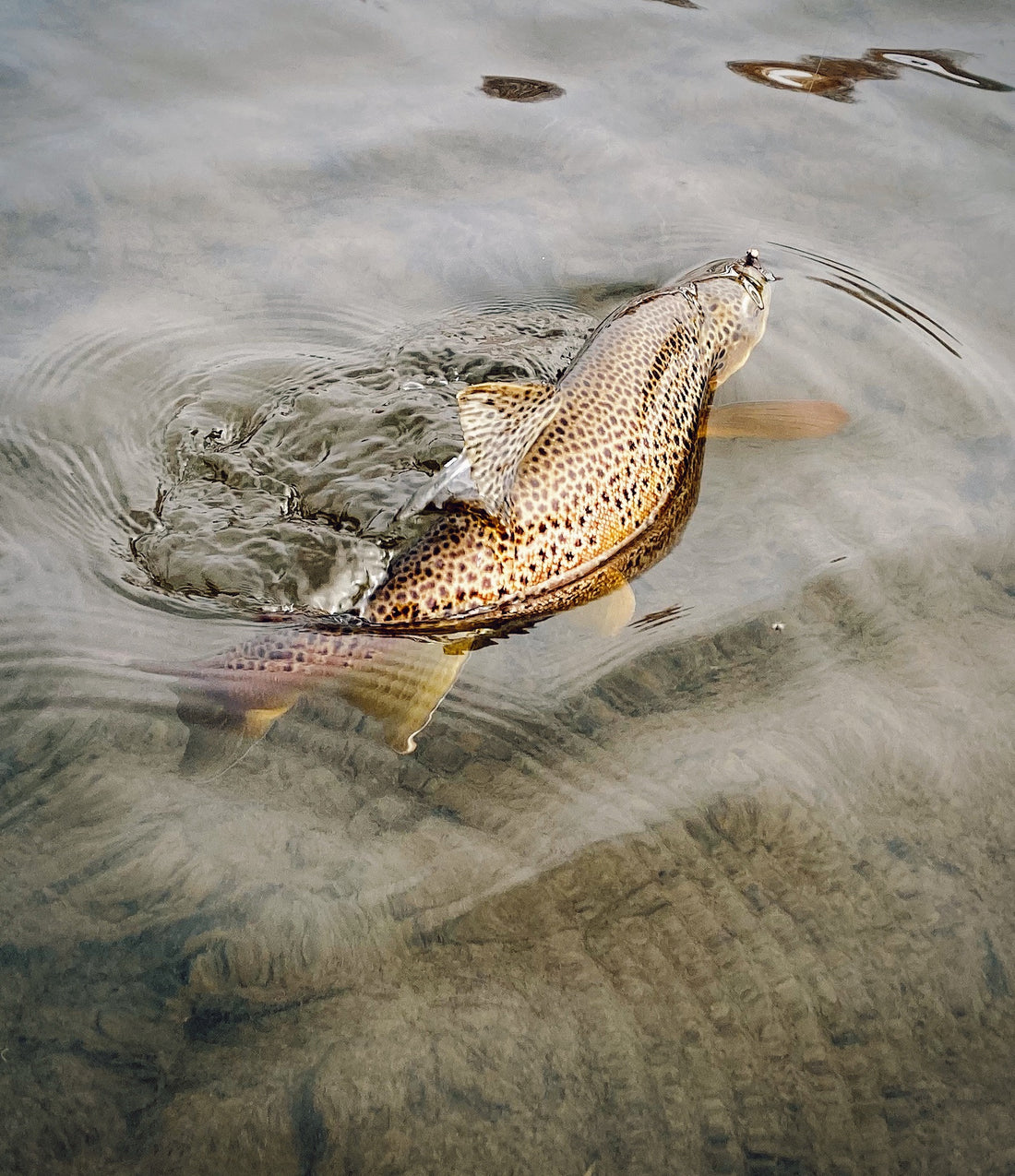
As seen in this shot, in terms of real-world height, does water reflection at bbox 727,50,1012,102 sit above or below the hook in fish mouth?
above

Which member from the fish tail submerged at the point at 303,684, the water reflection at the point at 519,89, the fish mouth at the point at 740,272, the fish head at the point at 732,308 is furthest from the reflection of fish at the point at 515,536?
the water reflection at the point at 519,89

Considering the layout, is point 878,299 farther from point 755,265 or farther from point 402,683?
point 402,683

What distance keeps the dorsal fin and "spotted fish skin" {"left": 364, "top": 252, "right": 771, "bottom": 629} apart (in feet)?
0.19

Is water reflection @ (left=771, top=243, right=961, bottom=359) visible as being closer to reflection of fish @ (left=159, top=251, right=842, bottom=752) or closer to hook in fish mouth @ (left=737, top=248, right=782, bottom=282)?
hook in fish mouth @ (left=737, top=248, right=782, bottom=282)

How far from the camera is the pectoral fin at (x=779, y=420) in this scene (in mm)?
4262

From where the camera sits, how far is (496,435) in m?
3.50

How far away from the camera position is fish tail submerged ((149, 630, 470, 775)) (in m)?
2.98

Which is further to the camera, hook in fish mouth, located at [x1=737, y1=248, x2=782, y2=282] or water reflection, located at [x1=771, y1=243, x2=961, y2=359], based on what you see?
hook in fish mouth, located at [x1=737, y1=248, x2=782, y2=282]

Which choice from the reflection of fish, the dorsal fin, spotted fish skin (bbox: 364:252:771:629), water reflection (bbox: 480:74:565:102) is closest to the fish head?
spotted fish skin (bbox: 364:252:771:629)

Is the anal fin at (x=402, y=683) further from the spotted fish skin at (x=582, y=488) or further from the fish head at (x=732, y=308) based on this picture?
the fish head at (x=732, y=308)

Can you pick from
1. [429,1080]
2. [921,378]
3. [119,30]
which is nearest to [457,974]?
[429,1080]

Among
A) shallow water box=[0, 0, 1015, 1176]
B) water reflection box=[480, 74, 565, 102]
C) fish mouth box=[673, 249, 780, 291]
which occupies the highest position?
water reflection box=[480, 74, 565, 102]

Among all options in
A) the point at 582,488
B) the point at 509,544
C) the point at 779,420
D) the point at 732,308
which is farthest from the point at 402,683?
the point at 732,308

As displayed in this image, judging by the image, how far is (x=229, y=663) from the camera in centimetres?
310
